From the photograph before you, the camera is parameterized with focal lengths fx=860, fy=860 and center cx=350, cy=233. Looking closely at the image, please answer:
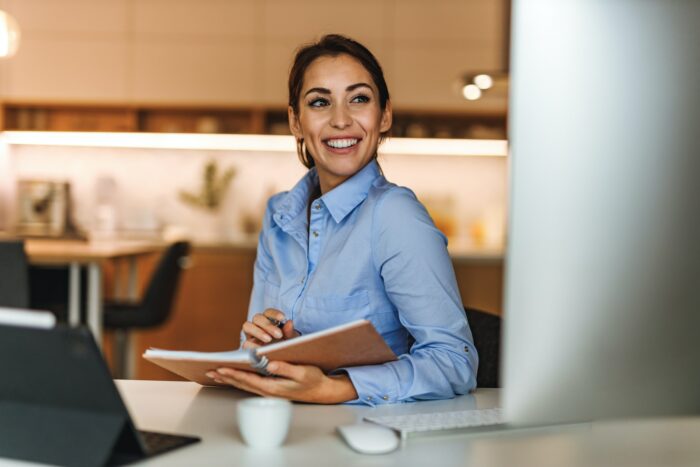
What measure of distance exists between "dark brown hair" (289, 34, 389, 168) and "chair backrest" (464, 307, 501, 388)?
44 centimetres

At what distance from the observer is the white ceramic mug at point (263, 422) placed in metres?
1.03

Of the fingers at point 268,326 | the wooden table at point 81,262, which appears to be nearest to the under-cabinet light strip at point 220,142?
the wooden table at point 81,262

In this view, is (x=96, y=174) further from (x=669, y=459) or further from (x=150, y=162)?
(x=669, y=459)

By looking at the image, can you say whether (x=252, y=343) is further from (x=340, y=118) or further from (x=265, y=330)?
(x=340, y=118)

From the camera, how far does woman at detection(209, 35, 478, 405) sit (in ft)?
4.51

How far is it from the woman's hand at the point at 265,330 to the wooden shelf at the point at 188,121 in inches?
170

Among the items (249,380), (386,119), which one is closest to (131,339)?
(386,119)

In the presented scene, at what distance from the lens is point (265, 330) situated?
154 centimetres

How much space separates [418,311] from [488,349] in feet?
0.85

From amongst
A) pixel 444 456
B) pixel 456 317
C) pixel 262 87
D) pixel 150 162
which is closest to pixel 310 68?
pixel 456 317

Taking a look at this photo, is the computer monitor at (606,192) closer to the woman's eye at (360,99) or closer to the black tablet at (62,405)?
the black tablet at (62,405)

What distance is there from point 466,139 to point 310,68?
13.6 ft

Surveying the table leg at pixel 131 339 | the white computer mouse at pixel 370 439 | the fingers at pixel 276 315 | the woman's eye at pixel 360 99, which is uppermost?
the woman's eye at pixel 360 99

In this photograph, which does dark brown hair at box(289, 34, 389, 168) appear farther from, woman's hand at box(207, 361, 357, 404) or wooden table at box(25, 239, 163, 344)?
wooden table at box(25, 239, 163, 344)
